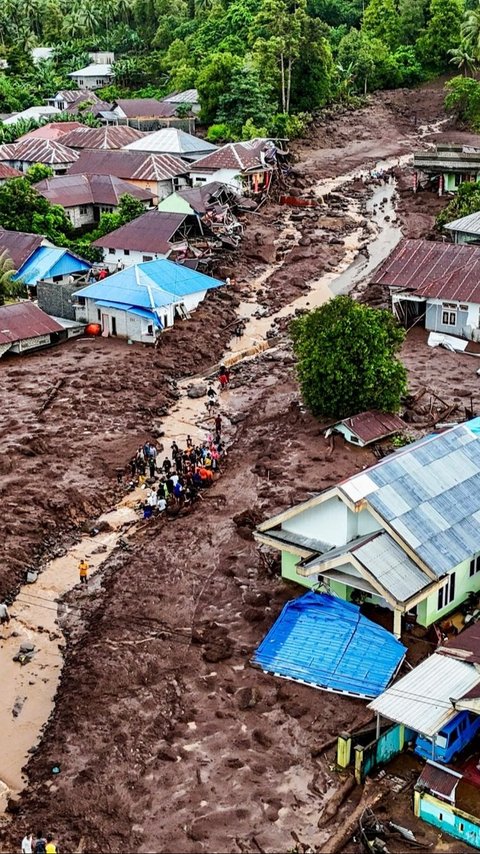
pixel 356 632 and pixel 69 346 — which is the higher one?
pixel 356 632

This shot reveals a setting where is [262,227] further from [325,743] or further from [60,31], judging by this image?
[60,31]

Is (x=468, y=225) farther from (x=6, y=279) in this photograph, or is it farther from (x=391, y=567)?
(x=391, y=567)

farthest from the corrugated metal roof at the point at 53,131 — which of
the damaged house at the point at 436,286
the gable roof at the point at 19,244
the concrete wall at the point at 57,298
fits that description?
the damaged house at the point at 436,286

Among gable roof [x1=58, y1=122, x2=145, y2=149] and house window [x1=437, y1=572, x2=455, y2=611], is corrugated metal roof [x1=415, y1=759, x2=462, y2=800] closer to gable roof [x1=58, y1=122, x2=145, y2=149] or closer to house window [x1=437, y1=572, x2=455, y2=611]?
house window [x1=437, y1=572, x2=455, y2=611]

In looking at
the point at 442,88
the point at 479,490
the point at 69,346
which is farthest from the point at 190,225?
the point at 442,88

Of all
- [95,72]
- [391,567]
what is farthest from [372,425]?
[95,72]

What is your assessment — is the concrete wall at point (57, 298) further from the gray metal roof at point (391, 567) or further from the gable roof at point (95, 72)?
the gable roof at point (95, 72)
